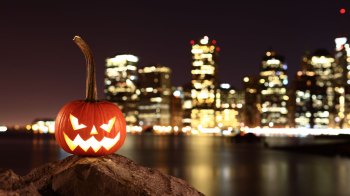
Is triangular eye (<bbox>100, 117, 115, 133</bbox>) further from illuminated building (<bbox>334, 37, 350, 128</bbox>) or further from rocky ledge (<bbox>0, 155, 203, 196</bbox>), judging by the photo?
illuminated building (<bbox>334, 37, 350, 128</bbox>)

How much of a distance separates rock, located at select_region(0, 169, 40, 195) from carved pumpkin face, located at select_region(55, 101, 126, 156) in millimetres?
1482

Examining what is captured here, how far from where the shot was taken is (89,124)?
749 centimetres

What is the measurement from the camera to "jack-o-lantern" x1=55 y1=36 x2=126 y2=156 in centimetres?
748

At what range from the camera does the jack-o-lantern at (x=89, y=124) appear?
7480 mm

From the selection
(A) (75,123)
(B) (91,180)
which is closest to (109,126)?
(A) (75,123)

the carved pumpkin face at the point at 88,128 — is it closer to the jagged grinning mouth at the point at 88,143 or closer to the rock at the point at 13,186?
the jagged grinning mouth at the point at 88,143

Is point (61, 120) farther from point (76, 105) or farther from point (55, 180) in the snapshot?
point (55, 180)

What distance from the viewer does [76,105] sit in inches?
300

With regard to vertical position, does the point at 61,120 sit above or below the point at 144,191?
above

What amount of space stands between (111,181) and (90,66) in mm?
2015

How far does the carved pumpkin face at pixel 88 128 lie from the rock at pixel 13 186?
4.86 ft

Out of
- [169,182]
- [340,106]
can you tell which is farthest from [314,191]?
[340,106]

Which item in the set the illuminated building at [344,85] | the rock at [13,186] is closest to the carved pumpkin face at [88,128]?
the rock at [13,186]

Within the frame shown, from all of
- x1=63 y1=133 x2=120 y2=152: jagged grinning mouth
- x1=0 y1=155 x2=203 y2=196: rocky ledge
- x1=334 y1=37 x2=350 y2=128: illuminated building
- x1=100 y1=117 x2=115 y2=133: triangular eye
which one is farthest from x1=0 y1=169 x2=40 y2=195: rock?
x1=334 y1=37 x2=350 y2=128: illuminated building
